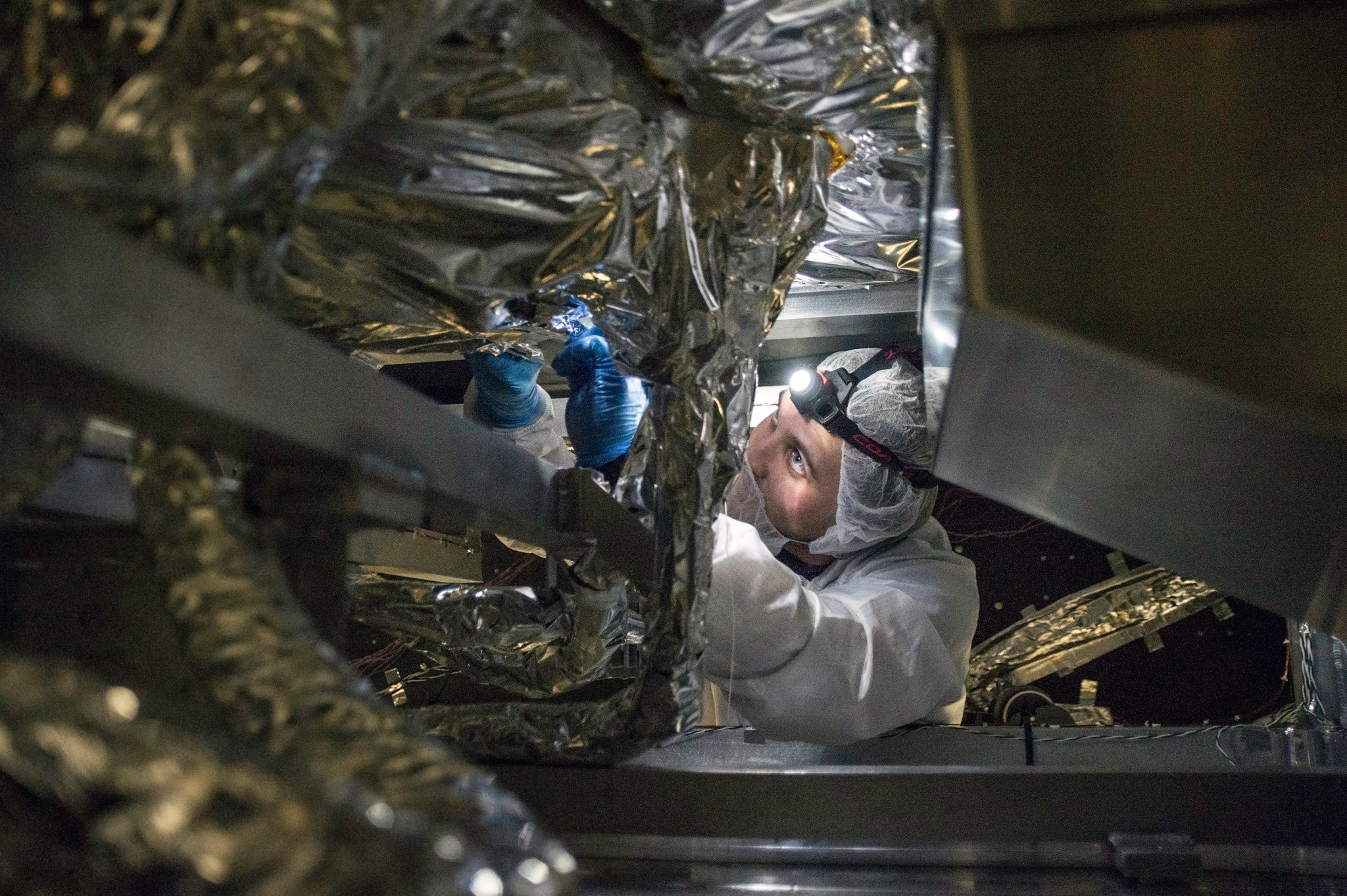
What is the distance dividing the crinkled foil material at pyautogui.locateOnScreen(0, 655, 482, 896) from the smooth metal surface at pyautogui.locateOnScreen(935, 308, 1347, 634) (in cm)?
39

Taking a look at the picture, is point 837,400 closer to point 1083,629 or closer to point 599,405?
point 599,405

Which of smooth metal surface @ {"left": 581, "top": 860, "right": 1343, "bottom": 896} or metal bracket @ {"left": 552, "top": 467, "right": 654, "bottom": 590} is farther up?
metal bracket @ {"left": 552, "top": 467, "right": 654, "bottom": 590}

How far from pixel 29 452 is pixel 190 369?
0.55 feet

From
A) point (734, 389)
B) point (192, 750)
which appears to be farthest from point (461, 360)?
point (192, 750)

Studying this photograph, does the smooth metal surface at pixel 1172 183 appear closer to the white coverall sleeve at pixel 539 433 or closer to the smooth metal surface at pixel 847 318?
the smooth metal surface at pixel 847 318

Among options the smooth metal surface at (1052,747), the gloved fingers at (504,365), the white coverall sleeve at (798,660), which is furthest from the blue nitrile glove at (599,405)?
the smooth metal surface at (1052,747)

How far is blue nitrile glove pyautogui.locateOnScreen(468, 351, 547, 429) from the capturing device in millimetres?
1386

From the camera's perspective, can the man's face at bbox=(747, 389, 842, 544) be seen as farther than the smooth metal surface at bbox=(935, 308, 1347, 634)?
Yes

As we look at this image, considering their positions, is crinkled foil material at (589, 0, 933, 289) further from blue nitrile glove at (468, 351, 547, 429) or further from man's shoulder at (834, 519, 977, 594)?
man's shoulder at (834, 519, 977, 594)

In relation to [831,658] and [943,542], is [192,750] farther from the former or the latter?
[943,542]

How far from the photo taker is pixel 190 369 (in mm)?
360

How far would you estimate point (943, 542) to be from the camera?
6.09 ft

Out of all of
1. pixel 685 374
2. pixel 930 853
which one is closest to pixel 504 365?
pixel 685 374

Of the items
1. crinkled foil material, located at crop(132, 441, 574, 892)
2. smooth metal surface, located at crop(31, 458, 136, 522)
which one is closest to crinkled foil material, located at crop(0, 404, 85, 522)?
crinkled foil material, located at crop(132, 441, 574, 892)
